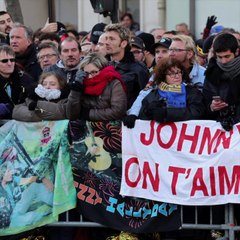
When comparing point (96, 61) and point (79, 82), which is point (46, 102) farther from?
point (96, 61)

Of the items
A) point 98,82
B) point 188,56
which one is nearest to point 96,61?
point 98,82

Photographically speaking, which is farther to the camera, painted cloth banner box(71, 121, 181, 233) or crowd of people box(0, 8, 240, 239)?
painted cloth banner box(71, 121, 181, 233)

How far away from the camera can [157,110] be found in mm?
9344

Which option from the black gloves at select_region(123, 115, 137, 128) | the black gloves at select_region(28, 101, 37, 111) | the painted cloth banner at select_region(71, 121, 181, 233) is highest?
the black gloves at select_region(28, 101, 37, 111)

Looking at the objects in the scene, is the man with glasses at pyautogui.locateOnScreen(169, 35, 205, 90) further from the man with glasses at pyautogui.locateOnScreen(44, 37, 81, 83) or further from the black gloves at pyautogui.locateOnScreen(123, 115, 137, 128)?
the man with glasses at pyautogui.locateOnScreen(44, 37, 81, 83)

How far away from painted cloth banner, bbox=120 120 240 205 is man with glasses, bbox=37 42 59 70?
7.06 feet

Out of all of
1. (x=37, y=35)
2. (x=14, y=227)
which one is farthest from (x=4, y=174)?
(x=37, y=35)

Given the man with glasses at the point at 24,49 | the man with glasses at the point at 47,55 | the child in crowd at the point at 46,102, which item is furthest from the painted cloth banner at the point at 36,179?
the man with glasses at the point at 24,49

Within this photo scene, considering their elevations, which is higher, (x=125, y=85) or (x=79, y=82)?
(x=79, y=82)

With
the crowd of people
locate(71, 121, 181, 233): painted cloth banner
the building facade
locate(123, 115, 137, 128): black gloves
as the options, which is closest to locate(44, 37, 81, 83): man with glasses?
the crowd of people

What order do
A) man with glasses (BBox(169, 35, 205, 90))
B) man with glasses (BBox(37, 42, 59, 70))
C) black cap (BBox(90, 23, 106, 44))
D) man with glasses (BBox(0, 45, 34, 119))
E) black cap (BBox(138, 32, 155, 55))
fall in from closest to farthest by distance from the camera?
man with glasses (BBox(169, 35, 205, 90)) → man with glasses (BBox(0, 45, 34, 119)) → man with glasses (BBox(37, 42, 59, 70)) → black cap (BBox(138, 32, 155, 55)) → black cap (BBox(90, 23, 106, 44))

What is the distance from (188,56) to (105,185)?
1750mm

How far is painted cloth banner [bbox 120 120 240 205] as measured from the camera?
9.33m

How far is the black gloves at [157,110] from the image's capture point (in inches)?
367
